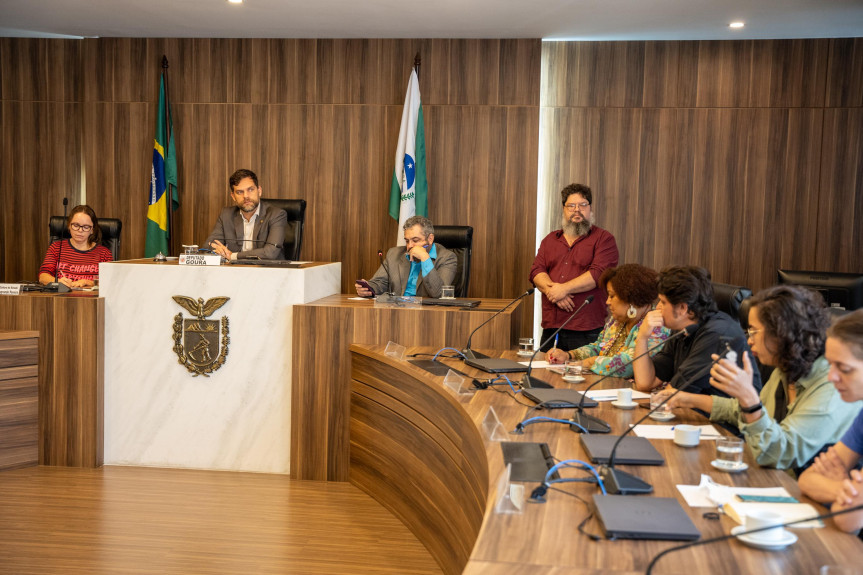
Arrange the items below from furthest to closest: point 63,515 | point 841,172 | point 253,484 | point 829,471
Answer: point 841,172 → point 253,484 → point 63,515 → point 829,471

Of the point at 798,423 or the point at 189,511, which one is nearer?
the point at 798,423

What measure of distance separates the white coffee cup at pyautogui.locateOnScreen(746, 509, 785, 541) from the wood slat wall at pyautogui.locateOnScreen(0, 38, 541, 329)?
458 cm

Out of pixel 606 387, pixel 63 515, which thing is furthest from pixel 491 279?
pixel 63 515

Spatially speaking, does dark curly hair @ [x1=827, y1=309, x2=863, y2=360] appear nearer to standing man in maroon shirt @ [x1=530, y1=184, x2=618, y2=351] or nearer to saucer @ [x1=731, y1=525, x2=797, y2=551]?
saucer @ [x1=731, y1=525, x2=797, y2=551]

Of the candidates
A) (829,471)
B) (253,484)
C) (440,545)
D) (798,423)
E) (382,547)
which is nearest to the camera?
(829,471)

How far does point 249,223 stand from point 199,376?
1.18 metres

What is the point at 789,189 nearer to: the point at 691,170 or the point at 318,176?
the point at 691,170

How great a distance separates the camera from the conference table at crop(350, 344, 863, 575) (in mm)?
1442

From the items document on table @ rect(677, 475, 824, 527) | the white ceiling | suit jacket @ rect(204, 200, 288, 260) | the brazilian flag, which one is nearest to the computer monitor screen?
the white ceiling

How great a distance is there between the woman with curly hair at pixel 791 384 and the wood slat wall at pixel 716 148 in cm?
403

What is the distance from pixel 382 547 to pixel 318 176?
3628 millimetres

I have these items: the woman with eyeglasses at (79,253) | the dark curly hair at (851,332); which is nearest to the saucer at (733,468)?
the dark curly hair at (851,332)

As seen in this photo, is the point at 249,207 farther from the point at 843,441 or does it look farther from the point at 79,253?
the point at 843,441

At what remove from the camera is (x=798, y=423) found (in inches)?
81.0
